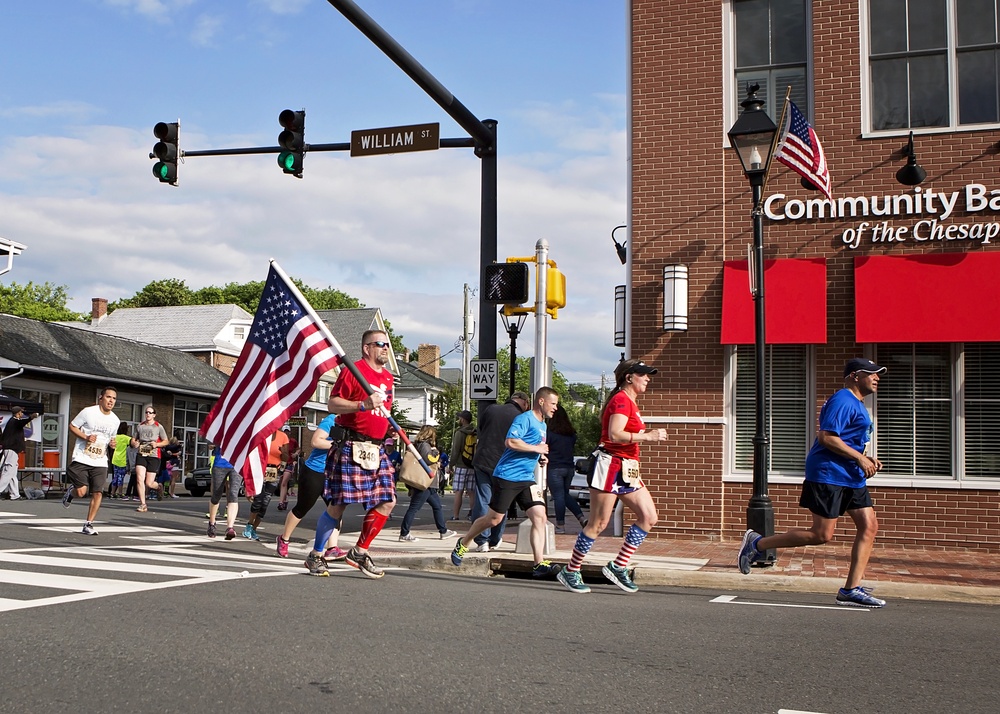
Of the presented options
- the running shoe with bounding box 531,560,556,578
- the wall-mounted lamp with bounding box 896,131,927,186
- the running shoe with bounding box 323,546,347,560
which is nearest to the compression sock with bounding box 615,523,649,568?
the running shoe with bounding box 531,560,556,578

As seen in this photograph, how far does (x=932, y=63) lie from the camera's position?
1312 centimetres

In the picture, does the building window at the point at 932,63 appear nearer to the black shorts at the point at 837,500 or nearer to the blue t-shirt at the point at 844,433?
the blue t-shirt at the point at 844,433

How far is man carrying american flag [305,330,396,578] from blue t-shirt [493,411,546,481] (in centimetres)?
168

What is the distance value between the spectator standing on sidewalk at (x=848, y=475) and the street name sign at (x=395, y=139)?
7.00 metres

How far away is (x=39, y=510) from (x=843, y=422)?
505 inches

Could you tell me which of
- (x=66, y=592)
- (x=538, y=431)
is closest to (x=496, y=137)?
(x=538, y=431)

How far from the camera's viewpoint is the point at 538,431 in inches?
382

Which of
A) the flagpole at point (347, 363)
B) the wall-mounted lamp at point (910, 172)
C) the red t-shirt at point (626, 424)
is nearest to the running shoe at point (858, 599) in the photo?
the red t-shirt at point (626, 424)

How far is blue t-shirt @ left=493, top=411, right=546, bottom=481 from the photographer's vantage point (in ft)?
31.7

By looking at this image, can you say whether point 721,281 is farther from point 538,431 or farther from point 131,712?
point 131,712

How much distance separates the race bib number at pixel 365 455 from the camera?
318 inches

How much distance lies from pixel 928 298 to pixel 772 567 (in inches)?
174

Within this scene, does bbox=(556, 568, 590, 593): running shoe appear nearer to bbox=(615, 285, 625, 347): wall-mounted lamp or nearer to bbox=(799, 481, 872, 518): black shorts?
bbox=(799, 481, 872, 518): black shorts

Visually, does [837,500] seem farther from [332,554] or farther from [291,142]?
[291,142]
